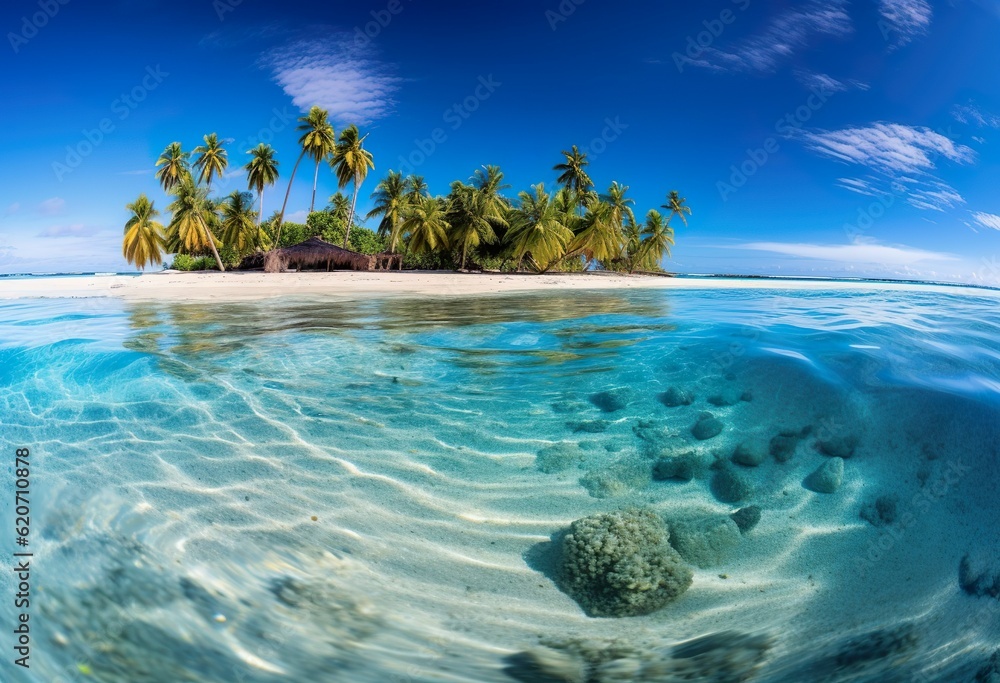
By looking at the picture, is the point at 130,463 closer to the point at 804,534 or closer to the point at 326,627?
the point at 326,627

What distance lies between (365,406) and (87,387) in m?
3.25

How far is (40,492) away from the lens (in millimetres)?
3051

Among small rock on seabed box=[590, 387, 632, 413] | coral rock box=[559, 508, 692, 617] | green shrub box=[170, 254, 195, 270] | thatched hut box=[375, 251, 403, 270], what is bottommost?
coral rock box=[559, 508, 692, 617]

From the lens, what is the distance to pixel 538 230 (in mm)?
35938

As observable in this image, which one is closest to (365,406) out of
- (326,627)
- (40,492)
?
(40,492)

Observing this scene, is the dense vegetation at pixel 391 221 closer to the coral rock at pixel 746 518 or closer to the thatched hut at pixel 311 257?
the thatched hut at pixel 311 257

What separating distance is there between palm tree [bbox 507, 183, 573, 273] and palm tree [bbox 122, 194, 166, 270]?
29.7m

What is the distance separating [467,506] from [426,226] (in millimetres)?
36192

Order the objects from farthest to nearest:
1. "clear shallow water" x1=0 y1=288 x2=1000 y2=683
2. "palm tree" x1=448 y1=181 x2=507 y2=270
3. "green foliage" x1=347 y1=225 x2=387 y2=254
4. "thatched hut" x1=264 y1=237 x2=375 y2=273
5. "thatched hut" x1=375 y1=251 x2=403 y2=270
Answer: "green foliage" x1=347 y1=225 x2=387 y2=254
"palm tree" x1=448 y1=181 x2=507 y2=270
"thatched hut" x1=375 y1=251 x2=403 y2=270
"thatched hut" x1=264 y1=237 x2=375 y2=273
"clear shallow water" x1=0 y1=288 x2=1000 y2=683

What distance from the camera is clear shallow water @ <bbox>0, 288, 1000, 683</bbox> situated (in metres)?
2.01

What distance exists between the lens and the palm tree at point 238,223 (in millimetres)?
42000

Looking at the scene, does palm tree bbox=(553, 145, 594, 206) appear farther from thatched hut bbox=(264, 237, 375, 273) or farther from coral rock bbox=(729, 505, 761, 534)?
coral rock bbox=(729, 505, 761, 534)

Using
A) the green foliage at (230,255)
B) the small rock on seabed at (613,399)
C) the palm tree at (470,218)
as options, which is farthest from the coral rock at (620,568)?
the green foliage at (230,255)

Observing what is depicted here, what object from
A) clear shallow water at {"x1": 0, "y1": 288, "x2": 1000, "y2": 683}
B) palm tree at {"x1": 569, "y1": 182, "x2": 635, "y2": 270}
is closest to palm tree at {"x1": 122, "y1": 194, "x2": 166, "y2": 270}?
palm tree at {"x1": 569, "y1": 182, "x2": 635, "y2": 270}
